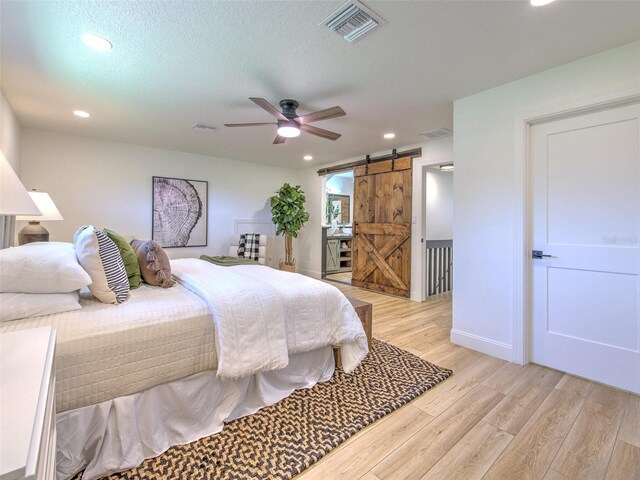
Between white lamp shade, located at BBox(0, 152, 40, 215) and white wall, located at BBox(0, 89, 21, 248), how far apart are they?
206 centimetres

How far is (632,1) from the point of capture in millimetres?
1671

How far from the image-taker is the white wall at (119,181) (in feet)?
13.3

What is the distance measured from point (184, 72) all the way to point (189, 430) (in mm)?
2567

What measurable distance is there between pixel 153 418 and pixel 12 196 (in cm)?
122

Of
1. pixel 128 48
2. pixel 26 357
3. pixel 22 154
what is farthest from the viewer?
pixel 22 154

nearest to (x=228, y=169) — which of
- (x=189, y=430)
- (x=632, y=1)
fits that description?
(x=189, y=430)

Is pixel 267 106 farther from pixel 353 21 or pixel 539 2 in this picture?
pixel 539 2

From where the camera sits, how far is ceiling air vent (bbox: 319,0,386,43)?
1717 millimetres

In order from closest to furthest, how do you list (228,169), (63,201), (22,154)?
1. (22,154)
2. (63,201)
3. (228,169)

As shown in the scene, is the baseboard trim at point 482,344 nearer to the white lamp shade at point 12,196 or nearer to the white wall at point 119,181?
the white lamp shade at point 12,196

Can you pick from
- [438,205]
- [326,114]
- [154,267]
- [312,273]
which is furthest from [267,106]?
[312,273]

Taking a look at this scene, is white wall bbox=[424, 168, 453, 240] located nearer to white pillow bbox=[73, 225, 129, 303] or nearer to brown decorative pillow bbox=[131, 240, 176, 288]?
→ brown decorative pillow bbox=[131, 240, 176, 288]

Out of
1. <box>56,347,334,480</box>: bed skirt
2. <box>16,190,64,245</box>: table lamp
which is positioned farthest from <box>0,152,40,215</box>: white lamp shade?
<box>16,190,64,245</box>: table lamp

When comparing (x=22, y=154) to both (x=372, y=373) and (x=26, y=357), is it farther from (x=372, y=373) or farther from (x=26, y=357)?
(x=372, y=373)
